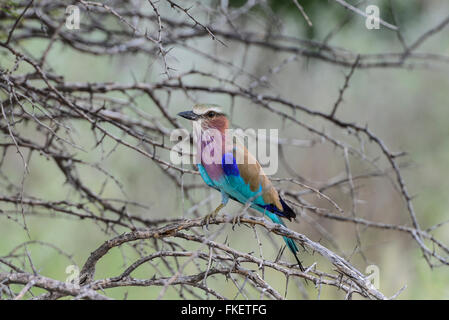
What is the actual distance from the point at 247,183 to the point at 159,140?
1.83 metres

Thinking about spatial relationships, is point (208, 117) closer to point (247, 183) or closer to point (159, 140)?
point (247, 183)

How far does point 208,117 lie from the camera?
11.1ft

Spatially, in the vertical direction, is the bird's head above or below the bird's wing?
above

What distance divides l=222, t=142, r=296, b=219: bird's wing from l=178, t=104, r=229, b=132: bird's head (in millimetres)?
220

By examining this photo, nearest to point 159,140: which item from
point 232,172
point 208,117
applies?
point 208,117

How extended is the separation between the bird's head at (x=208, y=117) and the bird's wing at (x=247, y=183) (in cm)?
22

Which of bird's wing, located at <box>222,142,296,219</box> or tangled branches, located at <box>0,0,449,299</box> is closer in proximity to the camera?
tangled branches, located at <box>0,0,449,299</box>

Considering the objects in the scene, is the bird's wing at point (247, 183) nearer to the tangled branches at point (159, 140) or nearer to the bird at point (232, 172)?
the bird at point (232, 172)

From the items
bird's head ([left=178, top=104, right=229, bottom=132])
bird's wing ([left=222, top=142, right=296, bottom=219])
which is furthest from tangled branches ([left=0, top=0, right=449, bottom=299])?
bird's head ([left=178, top=104, right=229, bottom=132])

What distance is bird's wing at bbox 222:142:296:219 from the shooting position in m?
3.15

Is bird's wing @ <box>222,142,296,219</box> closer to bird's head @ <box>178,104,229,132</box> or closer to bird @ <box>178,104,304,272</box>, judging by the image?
bird @ <box>178,104,304,272</box>

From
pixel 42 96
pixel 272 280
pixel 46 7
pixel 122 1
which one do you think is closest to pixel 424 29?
pixel 272 280
